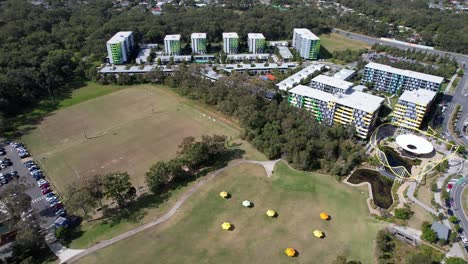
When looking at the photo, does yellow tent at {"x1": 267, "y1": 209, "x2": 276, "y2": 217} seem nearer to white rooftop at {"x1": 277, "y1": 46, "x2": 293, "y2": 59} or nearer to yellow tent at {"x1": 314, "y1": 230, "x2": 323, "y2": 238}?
yellow tent at {"x1": 314, "y1": 230, "x2": 323, "y2": 238}

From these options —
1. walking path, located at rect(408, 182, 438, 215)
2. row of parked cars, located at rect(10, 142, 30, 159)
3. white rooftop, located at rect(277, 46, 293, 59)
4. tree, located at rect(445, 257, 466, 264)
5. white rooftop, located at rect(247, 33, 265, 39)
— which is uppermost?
white rooftop, located at rect(247, 33, 265, 39)

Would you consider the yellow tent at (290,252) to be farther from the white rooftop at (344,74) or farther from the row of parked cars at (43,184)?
the white rooftop at (344,74)

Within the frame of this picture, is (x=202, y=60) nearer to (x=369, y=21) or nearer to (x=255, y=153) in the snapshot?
(x=255, y=153)

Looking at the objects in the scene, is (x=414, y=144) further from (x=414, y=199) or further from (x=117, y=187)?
(x=117, y=187)

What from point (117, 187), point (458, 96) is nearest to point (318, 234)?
point (117, 187)

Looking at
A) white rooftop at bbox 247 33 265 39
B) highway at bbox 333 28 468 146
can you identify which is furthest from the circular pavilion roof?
white rooftop at bbox 247 33 265 39

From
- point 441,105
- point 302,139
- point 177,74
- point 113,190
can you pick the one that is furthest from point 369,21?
point 113,190
